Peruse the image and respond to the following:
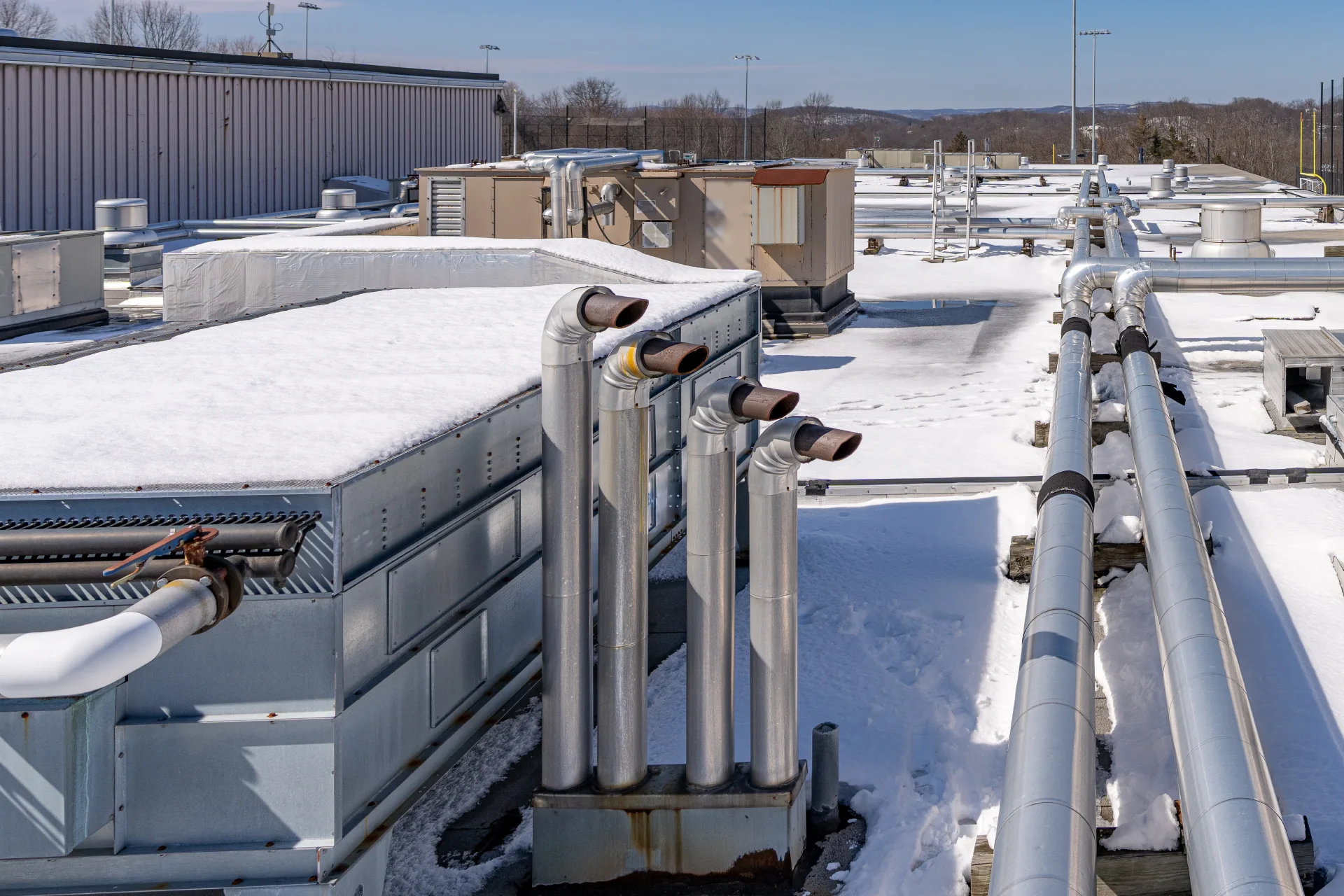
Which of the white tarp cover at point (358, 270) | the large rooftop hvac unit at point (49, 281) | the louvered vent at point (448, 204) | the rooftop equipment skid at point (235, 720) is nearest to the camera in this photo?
the rooftop equipment skid at point (235, 720)

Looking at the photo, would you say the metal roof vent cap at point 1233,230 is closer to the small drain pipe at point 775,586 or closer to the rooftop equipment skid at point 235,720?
the small drain pipe at point 775,586

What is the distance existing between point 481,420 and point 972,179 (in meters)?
27.2

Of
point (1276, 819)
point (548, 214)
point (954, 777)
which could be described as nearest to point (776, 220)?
point (548, 214)

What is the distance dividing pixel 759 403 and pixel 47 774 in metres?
2.60

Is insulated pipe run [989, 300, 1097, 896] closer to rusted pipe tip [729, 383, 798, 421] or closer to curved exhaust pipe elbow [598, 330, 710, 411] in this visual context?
rusted pipe tip [729, 383, 798, 421]

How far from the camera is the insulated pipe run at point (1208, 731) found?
381 centimetres

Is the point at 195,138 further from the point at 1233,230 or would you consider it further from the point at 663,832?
the point at 663,832

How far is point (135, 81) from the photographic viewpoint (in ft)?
82.3

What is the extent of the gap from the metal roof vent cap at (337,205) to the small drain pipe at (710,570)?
2028 centimetres

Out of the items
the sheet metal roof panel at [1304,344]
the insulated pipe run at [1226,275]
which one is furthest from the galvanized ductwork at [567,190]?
the sheet metal roof panel at [1304,344]

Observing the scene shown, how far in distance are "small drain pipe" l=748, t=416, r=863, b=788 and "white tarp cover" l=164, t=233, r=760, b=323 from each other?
17.7 ft

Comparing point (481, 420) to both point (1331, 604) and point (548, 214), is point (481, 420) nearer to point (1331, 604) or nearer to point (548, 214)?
point (1331, 604)

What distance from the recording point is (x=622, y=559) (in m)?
5.38

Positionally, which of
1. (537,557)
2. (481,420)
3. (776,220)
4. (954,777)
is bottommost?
(954,777)
